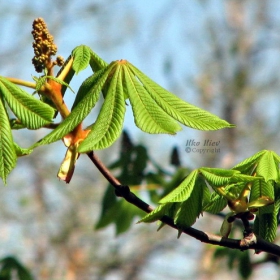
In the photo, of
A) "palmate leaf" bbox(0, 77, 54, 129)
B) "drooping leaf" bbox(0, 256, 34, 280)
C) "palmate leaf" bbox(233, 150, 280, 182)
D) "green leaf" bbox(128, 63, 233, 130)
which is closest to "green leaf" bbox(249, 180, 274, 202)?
"palmate leaf" bbox(233, 150, 280, 182)

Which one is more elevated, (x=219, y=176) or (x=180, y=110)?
(x=180, y=110)

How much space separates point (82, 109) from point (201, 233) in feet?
1.07

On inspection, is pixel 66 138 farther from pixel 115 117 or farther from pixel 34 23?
pixel 34 23

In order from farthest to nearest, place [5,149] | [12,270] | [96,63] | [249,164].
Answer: [12,270], [96,63], [249,164], [5,149]

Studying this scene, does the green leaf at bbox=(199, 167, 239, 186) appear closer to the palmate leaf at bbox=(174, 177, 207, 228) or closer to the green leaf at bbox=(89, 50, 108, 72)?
the palmate leaf at bbox=(174, 177, 207, 228)

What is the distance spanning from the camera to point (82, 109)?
4.27ft

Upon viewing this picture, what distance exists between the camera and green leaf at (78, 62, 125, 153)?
3.93 feet

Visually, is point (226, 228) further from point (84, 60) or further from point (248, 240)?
point (84, 60)

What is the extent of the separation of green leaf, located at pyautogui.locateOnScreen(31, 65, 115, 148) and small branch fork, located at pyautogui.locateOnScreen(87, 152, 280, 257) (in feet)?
0.21

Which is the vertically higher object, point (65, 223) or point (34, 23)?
point (65, 223)

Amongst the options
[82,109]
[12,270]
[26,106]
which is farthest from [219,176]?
[12,270]

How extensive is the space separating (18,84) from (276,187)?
56 cm

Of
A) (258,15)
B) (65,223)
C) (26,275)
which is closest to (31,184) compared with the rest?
(65,223)

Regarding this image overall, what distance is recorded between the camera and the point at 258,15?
501 inches
